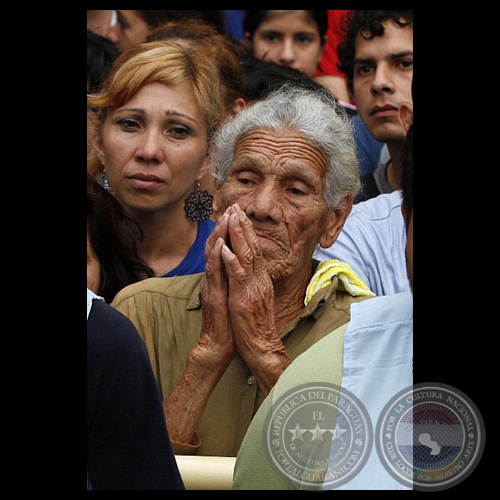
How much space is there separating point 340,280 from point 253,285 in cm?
28

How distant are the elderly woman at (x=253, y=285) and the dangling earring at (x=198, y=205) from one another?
32 centimetres

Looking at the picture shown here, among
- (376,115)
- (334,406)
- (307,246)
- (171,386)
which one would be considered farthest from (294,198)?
(334,406)

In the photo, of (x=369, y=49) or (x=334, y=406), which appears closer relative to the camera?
(x=334, y=406)

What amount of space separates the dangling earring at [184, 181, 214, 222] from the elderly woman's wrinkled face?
0.44 metres

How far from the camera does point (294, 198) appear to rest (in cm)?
320

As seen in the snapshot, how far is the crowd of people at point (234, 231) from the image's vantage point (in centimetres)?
202

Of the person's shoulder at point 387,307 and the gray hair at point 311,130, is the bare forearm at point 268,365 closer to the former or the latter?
the gray hair at point 311,130

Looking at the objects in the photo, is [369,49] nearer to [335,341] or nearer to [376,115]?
[376,115]

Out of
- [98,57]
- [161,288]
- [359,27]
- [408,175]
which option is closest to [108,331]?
[408,175]

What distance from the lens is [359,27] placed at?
4340 mm

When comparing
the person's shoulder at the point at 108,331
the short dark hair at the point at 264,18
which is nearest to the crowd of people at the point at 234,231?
the person's shoulder at the point at 108,331

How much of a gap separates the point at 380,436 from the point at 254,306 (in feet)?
3.72

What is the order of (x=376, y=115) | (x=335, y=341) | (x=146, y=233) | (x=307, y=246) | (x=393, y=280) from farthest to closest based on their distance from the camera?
(x=376, y=115) < (x=146, y=233) < (x=393, y=280) < (x=307, y=246) < (x=335, y=341)

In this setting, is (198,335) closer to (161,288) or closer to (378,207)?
(161,288)
